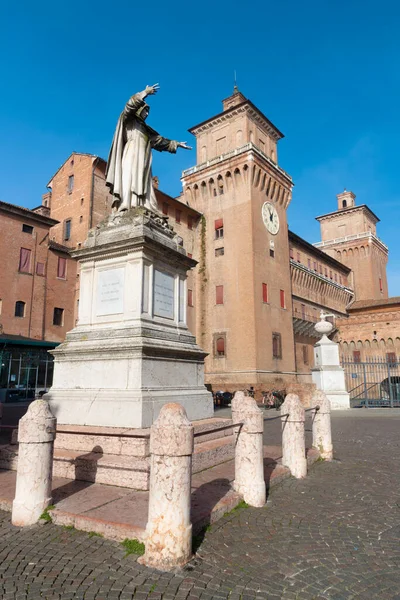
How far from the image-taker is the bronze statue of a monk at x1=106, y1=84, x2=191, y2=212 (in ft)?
25.6

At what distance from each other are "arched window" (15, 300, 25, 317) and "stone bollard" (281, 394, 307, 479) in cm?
2689

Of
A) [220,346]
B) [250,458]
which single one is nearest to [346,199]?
[220,346]

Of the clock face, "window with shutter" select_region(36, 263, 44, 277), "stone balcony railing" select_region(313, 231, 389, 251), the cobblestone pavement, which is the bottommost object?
the cobblestone pavement

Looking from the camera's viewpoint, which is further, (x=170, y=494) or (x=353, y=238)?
(x=353, y=238)

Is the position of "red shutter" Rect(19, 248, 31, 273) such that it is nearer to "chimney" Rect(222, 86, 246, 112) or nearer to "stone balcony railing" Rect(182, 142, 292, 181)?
"stone balcony railing" Rect(182, 142, 292, 181)

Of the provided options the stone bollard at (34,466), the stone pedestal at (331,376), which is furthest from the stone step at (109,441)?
the stone pedestal at (331,376)

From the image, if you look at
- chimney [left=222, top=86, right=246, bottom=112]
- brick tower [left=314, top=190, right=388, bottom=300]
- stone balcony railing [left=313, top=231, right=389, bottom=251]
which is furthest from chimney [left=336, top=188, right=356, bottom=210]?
chimney [left=222, top=86, right=246, bottom=112]

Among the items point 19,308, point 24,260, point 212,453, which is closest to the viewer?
point 212,453

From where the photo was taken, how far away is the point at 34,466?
161 inches

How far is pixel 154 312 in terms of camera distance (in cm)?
686

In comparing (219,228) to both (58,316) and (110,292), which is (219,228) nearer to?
(58,316)

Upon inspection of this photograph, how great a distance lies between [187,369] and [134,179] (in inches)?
148

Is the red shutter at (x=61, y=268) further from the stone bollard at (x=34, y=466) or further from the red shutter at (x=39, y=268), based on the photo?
the stone bollard at (x=34, y=466)

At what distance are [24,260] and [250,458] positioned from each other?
1155 inches
